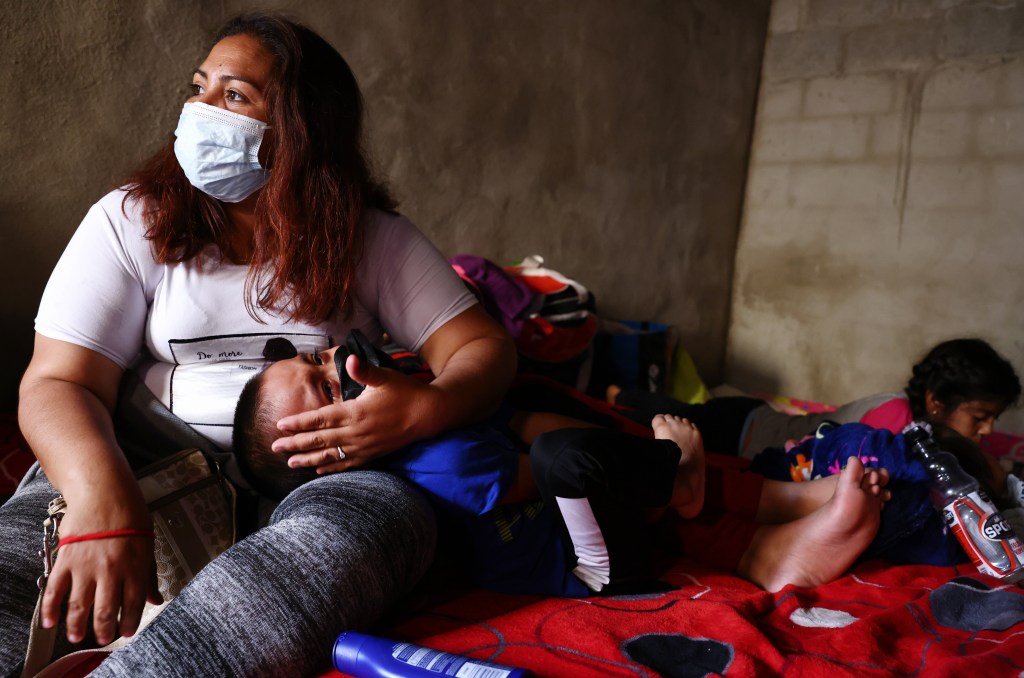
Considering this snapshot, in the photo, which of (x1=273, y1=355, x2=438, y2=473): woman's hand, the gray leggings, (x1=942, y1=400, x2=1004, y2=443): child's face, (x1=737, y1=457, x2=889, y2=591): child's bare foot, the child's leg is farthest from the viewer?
(x1=942, y1=400, x2=1004, y2=443): child's face

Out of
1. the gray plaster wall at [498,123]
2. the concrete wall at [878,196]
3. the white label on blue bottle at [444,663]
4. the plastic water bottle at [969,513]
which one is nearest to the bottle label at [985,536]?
the plastic water bottle at [969,513]

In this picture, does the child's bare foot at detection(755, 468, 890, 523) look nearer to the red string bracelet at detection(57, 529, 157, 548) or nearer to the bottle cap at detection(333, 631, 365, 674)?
the bottle cap at detection(333, 631, 365, 674)

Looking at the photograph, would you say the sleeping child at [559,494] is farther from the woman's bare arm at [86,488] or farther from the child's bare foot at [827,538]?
the woman's bare arm at [86,488]

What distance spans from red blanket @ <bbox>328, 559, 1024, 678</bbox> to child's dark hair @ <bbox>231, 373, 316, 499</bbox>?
349mm

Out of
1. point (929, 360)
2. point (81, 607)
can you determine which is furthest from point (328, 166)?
point (929, 360)

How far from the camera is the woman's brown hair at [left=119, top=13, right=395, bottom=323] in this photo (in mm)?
1555

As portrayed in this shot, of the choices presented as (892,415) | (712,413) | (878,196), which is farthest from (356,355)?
(878,196)

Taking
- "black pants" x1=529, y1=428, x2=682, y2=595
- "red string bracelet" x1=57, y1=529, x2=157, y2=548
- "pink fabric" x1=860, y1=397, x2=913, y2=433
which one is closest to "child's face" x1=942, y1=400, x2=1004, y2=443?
"pink fabric" x1=860, y1=397, x2=913, y2=433

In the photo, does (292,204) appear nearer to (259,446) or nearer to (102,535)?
(259,446)

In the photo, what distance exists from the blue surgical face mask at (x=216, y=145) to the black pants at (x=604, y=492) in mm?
805

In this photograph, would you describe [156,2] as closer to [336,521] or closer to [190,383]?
[190,383]

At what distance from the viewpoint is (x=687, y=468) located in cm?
162

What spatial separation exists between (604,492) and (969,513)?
90 cm

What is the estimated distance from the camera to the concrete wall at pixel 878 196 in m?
3.45
